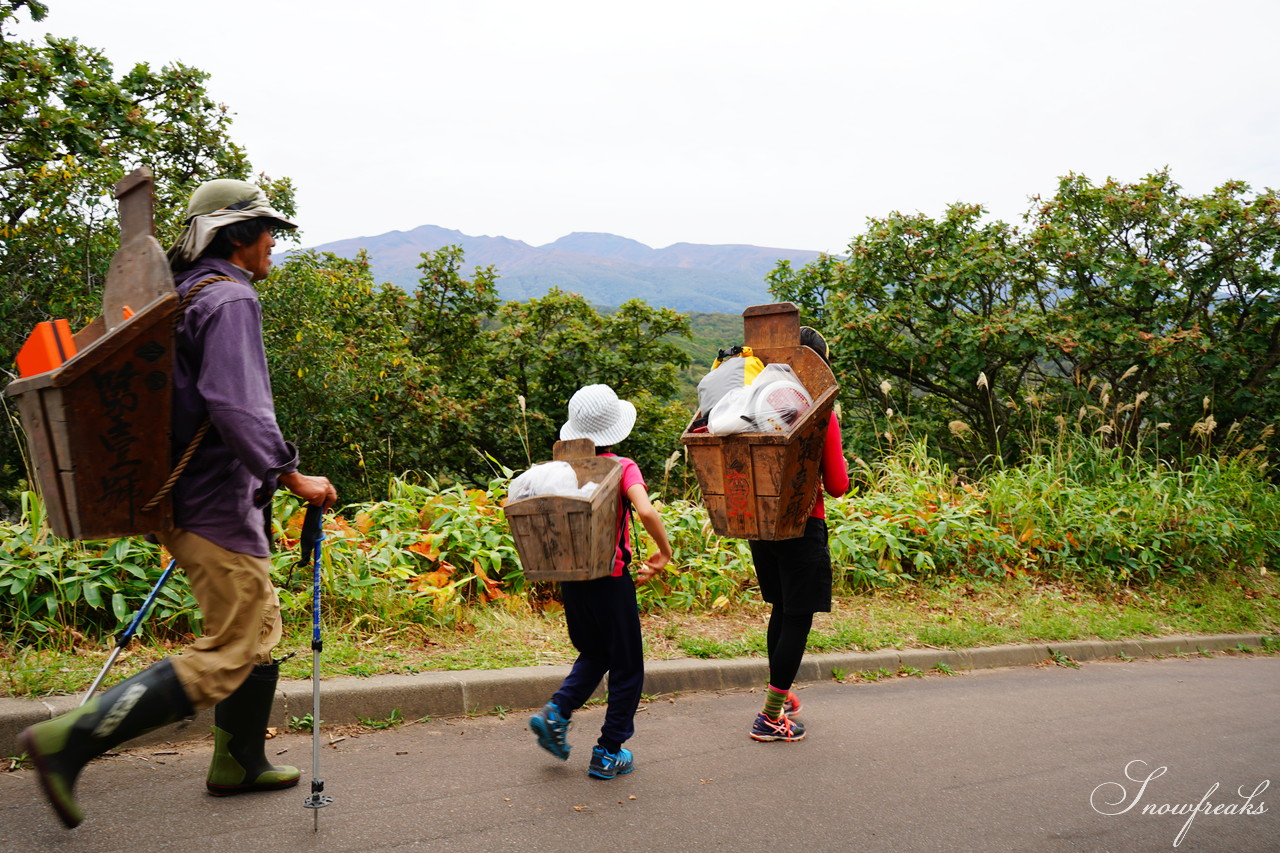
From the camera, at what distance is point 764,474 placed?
3.92 metres

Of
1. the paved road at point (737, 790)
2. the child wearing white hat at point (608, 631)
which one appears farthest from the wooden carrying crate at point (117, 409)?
the child wearing white hat at point (608, 631)

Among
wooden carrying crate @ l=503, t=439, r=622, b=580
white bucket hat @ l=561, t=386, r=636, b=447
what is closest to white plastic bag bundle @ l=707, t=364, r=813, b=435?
white bucket hat @ l=561, t=386, r=636, b=447

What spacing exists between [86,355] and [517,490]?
62.9 inches

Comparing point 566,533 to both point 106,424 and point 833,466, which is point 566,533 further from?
point 106,424

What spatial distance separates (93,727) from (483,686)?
2.15 metres

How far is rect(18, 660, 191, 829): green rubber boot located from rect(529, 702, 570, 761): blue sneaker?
4.60ft

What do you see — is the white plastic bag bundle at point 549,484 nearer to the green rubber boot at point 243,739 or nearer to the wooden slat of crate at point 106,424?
the green rubber boot at point 243,739

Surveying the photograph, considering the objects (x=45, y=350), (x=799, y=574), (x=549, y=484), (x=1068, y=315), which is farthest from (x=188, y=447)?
(x=1068, y=315)

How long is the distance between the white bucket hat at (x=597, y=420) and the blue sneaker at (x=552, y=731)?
115 centimetres

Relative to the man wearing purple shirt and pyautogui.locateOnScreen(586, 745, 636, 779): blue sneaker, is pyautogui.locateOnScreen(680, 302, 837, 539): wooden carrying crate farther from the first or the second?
the man wearing purple shirt

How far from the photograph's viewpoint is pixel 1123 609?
8.47 meters

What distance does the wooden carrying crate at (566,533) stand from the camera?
350 cm

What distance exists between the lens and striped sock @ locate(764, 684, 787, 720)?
4504 mm

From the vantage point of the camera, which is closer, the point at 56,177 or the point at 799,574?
the point at 799,574
